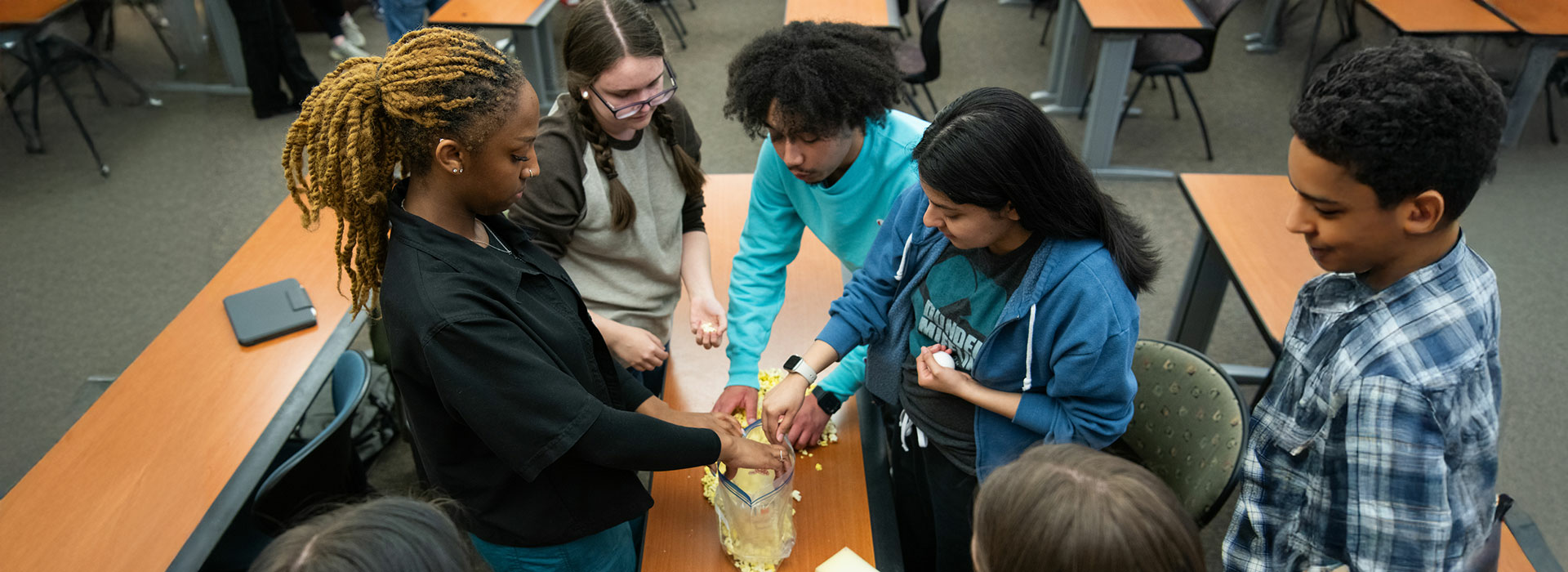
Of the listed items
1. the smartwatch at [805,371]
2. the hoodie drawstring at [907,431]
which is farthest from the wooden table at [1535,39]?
the smartwatch at [805,371]

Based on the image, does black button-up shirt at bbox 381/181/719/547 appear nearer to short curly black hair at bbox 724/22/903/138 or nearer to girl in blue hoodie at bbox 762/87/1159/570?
girl in blue hoodie at bbox 762/87/1159/570

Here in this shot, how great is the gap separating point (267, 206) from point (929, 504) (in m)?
4.03

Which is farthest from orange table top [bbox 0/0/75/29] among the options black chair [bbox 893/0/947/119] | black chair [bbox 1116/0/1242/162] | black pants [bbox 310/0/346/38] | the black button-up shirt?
black chair [bbox 1116/0/1242/162]

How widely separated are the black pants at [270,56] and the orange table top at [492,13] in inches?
36.9

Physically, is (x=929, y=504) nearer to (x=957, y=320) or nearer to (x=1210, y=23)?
(x=957, y=320)

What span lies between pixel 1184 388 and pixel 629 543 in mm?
1149

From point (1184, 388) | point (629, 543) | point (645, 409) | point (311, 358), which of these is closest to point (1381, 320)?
point (1184, 388)

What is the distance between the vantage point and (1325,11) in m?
6.25

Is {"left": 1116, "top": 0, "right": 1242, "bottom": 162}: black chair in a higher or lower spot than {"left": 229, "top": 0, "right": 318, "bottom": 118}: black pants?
higher

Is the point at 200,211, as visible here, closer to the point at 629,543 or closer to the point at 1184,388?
the point at 629,543

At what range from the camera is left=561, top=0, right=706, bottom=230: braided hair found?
1.64 meters

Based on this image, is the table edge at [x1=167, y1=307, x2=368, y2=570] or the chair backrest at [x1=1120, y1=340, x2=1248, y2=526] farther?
the table edge at [x1=167, y1=307, x2=368, y2=570]

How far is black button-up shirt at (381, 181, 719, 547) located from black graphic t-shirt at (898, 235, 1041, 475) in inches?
16.8

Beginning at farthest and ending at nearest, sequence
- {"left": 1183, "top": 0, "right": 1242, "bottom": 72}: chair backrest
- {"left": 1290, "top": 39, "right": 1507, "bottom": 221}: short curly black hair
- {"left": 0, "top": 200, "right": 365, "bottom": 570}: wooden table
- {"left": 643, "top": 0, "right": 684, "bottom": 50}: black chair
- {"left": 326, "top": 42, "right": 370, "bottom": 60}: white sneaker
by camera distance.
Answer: {"left": 643, "top": 0, "right": 684, "bottom": 50}: black chair → {"left": 326, "top": 42, "right": 370, "bottom": 60}: white sneaker → {"left": 1183, "top": 0, "right": 1242, "bottom": 72}: chair backrest → {"left": 0, "top": 200, "right": 365, "bottom": 570}: wooden table → {"left": 1290, "top": 39, "right": 1507, "bottom": 221}: short curly black hair
